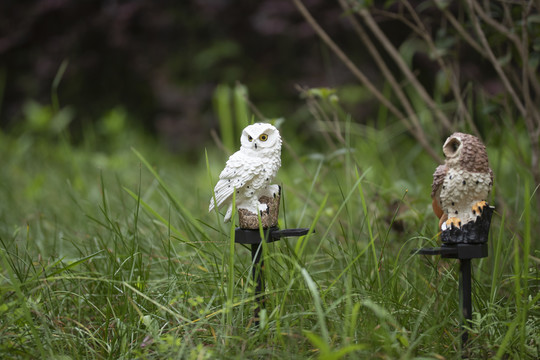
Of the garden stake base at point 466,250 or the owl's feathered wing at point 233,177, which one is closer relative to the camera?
the garden stake base at point 466,250

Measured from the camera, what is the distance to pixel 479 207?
4.20 ft

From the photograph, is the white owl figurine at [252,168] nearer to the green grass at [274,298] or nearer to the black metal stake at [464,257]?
the green grass at [274,298]

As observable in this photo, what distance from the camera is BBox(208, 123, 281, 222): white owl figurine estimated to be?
1.37 metres

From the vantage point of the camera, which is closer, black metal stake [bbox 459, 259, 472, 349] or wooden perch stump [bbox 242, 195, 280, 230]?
black metal stake [bbox 459, 259, 472, 349]

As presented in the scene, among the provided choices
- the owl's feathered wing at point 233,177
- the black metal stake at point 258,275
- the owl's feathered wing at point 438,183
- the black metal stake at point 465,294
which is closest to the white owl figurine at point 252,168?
the owl's feathered wing at point 233,177

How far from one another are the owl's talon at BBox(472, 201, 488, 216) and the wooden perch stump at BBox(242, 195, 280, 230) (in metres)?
0.50

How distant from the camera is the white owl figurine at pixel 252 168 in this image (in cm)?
137

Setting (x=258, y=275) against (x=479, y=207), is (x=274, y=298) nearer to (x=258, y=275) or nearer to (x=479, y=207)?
(x=258, y=275)

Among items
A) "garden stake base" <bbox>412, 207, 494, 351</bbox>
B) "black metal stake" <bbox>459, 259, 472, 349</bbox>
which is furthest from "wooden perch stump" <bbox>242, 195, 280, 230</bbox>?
"black metal stake" <bbox>459, 259, 472, 349</bbox>

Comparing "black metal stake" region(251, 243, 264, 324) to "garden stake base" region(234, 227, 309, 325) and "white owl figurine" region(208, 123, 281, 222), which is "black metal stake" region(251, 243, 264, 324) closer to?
"garden stake base" region(234, 227, 309, 325)

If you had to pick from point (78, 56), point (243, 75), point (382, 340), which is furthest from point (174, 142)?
point (382, 340)

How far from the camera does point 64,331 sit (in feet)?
4.64

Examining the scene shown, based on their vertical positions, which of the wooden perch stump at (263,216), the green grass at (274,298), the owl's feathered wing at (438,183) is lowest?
the green grass at (274,298)

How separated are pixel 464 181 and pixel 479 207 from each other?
77 millimetres
